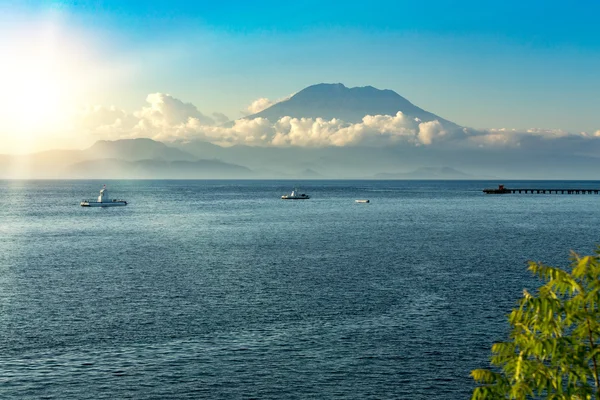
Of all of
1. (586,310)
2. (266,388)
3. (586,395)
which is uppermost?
(586,310)

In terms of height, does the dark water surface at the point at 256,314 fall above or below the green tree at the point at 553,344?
below

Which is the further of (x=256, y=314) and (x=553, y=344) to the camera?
(x=256, y=314)

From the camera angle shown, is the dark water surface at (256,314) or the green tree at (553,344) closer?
the green tree at (553,344)

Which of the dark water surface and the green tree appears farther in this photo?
the dark water surface

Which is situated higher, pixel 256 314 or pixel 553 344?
pixel 553 344

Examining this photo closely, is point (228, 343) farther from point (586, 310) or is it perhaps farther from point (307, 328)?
point (586, 310)

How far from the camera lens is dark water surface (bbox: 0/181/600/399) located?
3972cm

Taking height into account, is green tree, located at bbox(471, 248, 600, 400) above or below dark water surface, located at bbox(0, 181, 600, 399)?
above

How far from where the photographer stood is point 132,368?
41.5m

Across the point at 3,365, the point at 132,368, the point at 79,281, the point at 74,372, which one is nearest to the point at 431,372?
the point at 132,368

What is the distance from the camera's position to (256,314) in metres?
56.0

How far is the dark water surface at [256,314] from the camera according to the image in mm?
39719

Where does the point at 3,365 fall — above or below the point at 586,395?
below

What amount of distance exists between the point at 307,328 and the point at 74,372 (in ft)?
63.5
